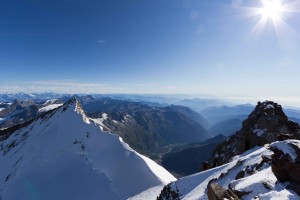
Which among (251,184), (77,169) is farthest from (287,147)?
(77,169)

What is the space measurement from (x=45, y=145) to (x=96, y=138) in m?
13.5

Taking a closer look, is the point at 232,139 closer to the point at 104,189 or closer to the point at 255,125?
the point at 255,125

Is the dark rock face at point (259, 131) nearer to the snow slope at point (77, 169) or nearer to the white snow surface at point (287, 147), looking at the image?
the snow slope at point (77, 169)

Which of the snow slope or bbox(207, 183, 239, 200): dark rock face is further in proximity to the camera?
the snow slope

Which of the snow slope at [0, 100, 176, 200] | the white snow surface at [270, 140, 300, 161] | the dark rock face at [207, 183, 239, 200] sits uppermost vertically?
the white snow surface at [270, 140, 300, 161]

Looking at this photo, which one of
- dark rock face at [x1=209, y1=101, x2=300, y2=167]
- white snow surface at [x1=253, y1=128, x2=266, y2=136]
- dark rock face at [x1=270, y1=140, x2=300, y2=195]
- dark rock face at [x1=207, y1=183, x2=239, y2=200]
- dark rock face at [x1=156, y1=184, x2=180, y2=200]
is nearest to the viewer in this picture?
dark rock face at [x1=207, y1=183, x2=239, y2=200]

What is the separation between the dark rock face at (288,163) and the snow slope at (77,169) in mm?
31244

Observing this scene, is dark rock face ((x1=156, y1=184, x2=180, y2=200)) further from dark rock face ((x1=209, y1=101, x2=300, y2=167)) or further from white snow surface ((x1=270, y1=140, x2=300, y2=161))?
white snow surface ((x1=270, y1=140, x2=300, y2=161))

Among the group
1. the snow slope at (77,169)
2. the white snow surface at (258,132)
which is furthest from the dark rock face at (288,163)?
the white snow surface at (258,132)

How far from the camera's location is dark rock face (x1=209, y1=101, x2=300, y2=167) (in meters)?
52.7

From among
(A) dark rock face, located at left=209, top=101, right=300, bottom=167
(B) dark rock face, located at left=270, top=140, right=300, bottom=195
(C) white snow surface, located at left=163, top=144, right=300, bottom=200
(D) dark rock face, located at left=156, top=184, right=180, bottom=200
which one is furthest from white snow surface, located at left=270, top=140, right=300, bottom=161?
(A) dark rock face, located at left=209, top=101, right=300, bottom=167

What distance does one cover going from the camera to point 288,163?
20.5 meters

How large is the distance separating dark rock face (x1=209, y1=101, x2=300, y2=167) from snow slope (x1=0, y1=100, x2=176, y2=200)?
15.2 meters

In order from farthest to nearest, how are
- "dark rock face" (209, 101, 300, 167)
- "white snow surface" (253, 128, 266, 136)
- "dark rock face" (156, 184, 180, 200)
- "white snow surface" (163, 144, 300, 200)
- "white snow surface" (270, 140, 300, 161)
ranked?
"white snow surface" (253, 128, 266, 136) < "dark rock face" (209, 101, 300, 167) < "dark rock face" (156, 184, 180, 200) < "white snow surface" (270, 140, 300, 161) < "white snow surface" (163, 144, 300, 200)
